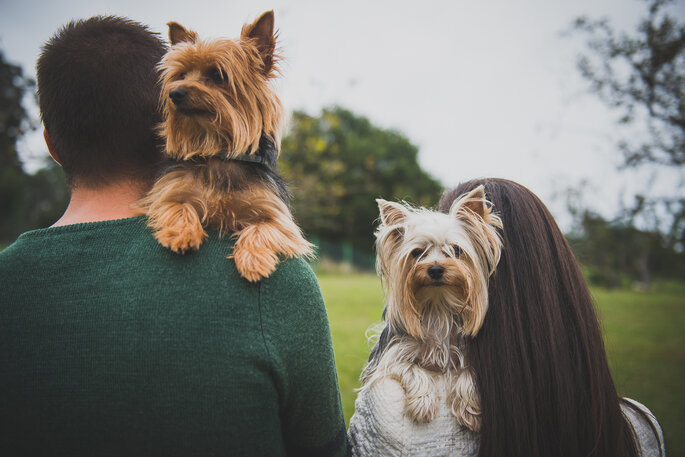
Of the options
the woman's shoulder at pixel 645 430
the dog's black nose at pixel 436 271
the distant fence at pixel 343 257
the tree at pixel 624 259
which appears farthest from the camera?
the tree at pixel 624 259

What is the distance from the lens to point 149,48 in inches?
75.5

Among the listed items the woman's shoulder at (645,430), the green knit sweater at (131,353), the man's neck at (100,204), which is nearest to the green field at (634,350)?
the woman's shoulder at (645,430)

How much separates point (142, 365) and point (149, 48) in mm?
1353

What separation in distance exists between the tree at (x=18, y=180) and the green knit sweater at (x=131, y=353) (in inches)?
797

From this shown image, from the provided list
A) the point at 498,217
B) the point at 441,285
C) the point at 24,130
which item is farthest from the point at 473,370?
the point at 24,130

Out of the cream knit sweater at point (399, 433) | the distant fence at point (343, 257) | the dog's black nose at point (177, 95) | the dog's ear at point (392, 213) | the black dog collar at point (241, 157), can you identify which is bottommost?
the distant fence at point (343, 257)

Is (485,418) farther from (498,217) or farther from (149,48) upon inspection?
(149,48)

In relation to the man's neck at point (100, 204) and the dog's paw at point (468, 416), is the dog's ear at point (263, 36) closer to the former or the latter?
the man's neck at point (100, 204)

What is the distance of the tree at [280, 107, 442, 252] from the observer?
32.4 meters

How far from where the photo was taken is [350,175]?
49406 millimetres

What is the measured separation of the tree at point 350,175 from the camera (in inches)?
1277

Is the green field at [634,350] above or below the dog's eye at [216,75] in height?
below

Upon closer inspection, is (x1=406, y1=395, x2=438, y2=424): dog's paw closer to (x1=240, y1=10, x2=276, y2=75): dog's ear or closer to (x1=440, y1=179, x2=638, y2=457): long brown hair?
(x1=440, y1=179, x2=638, y2=457): long brown hair

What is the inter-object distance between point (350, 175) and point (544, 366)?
47.7 metres
